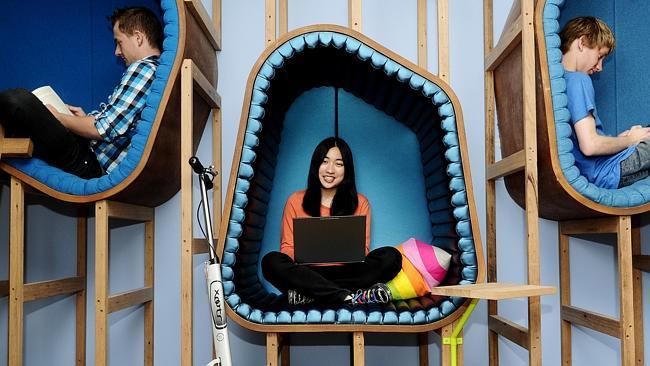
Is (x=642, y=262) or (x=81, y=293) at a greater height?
(x=642, y=262)

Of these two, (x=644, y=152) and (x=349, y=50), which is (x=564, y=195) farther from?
(x=349, y=50)

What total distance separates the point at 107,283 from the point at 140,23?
92cm

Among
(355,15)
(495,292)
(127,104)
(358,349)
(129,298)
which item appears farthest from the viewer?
(355,15)

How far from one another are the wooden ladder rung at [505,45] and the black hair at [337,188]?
2.07ft

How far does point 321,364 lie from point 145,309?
72 centimetres

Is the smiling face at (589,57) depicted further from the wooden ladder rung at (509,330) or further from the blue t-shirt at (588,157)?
the wooden ladder rung at (509,330)

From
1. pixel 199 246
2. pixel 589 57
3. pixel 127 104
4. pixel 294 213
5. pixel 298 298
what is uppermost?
pixel 589 57

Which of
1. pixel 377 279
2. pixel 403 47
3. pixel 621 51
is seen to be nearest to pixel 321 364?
pixel 377 279

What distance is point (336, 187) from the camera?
249 centimetres

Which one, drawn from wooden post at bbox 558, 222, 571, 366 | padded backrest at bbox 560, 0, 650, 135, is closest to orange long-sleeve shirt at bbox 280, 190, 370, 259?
wooden post at bbox 558, 222, 571, 366

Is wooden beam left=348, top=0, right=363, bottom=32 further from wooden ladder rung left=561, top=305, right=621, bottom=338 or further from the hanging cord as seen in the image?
wooden ladder rung left=561, top=305, right=621, bottom=338

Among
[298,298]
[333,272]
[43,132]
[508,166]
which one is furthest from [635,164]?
[43,132]

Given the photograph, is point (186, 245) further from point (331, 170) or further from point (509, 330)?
point (509, 330)

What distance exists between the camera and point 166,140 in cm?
218
